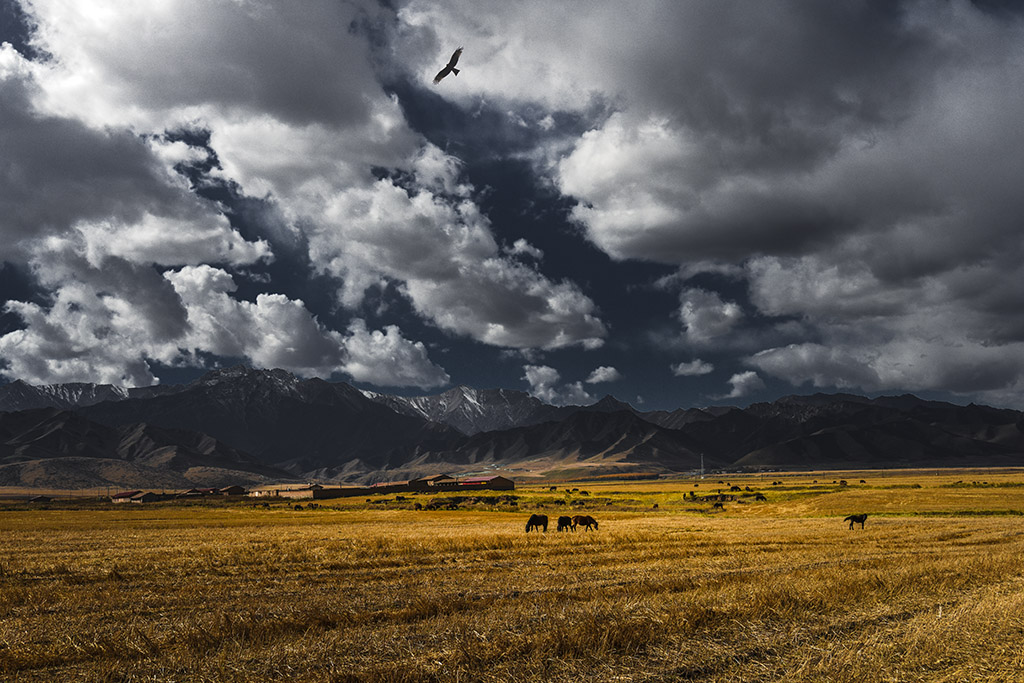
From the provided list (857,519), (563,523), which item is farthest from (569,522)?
(857,519)

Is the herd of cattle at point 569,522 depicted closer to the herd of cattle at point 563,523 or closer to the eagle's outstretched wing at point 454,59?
the herd of cattle at point 563,523

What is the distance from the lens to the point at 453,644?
10922 millimetres

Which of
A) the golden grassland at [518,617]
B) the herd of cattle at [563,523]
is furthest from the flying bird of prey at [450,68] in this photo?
the herd of cattle at [563,523]

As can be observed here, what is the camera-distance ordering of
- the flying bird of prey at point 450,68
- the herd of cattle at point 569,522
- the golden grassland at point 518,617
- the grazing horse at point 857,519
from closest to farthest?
the golden grassland at point 518,617 < the flying bird of prey at point 450,68 < the herd of cattle at point 569,522 < the grazing horse at point 857,519

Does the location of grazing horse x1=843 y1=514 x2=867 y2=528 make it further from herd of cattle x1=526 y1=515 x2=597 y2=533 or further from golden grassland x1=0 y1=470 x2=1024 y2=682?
golden grassland x1=0 y1=470 x2=1024 y2=682

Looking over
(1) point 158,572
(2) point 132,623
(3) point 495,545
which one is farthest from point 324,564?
(2) point 132,623

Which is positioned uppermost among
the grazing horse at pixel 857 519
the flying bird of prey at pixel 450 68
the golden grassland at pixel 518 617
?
the flying bird of prey at pixel 450 68

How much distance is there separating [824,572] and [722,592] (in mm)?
5805

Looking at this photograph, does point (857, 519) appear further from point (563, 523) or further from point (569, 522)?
point (563, 523)

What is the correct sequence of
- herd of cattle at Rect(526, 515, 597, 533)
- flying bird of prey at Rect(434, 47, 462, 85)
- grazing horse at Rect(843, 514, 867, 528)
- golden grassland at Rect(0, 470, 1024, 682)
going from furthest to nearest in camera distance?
1. grazing horse at Rect(843, 514, 867, 528)
2. herd of cattle at Rect(526, 515, 597, 533)
3. flying bird of prey at Rect(434, 47, 462, 85)
4. golden grassland at Rect(0, 470, 1024, 682)

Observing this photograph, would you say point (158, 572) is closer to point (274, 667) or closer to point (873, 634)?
point (274, 667)

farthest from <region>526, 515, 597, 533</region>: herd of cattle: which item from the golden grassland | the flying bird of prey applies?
the flying bird of prey

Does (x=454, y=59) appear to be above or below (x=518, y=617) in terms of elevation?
above

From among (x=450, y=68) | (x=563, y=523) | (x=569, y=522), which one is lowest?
(x=569, y=522)
